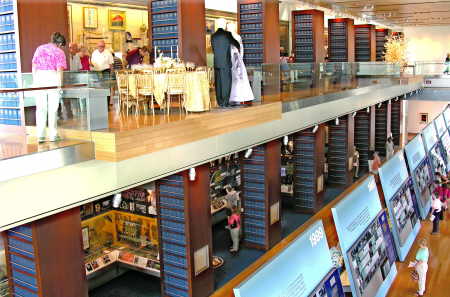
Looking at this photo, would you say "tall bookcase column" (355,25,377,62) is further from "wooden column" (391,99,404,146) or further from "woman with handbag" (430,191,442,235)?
"woman with handbag" (430,191,442,235)

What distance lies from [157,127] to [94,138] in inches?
37.4

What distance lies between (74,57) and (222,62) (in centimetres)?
317

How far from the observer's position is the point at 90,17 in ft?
45.8

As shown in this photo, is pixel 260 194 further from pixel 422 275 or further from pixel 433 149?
pixel 422 275

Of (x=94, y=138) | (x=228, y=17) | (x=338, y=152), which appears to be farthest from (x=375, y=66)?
(x=94, y=138)

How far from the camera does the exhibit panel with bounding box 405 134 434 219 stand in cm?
876

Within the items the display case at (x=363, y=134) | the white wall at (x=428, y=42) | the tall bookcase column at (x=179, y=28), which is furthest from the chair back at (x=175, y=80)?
the white wall at (x=428, y=42)

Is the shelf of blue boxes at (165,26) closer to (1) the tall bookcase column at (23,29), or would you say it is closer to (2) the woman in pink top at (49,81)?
(1) the tall bookcase column at (23,29)

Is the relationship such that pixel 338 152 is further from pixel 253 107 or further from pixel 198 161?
pixel 198 161

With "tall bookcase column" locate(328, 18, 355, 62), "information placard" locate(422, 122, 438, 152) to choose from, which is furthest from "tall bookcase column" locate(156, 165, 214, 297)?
"tall bookcase column" locate(328, 18, 355, 62)

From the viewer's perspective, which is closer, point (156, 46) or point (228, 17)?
point (156, 46)

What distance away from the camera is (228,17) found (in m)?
19.4

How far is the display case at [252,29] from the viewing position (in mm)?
13047

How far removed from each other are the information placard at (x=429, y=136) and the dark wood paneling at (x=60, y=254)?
7.02 m
